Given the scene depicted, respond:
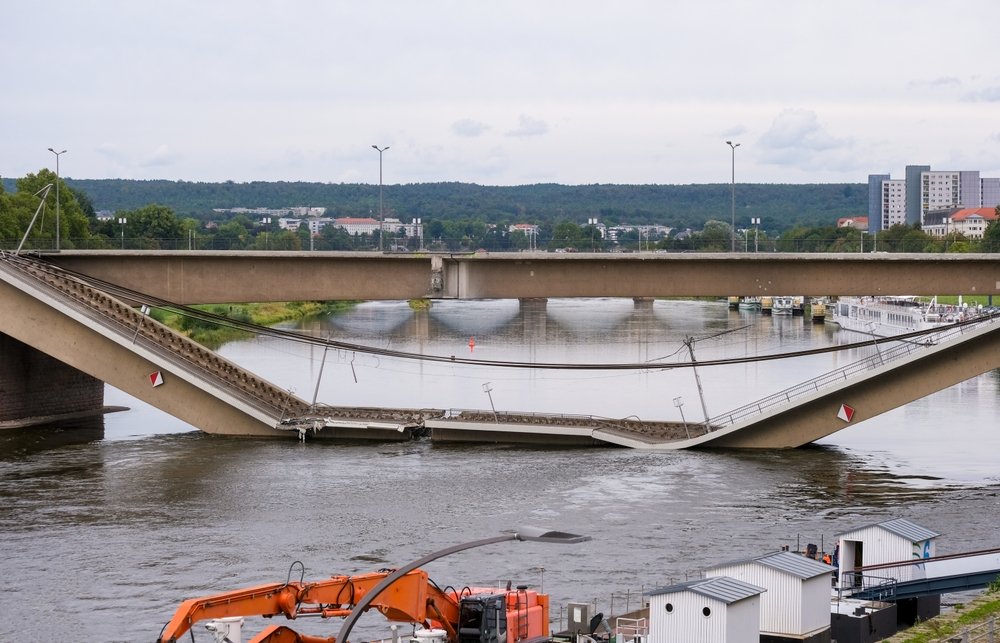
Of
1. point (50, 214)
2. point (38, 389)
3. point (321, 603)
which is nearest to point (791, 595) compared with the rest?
point (321, 603)

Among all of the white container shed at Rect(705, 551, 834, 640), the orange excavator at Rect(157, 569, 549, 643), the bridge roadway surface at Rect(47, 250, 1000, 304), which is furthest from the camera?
the bridge roadway surface at Rect(47, 250, 1000, 304)

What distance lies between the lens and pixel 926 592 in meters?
27.1

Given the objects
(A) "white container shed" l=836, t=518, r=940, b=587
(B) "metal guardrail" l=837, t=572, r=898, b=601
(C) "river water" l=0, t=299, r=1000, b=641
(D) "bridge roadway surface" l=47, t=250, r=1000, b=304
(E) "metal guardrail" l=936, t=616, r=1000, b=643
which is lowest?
(C) "river water" l=0, t=299, r=1000, b=641

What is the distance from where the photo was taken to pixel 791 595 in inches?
952

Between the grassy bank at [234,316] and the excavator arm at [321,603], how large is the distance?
54039mm

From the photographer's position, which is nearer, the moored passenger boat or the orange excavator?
the orange excavator

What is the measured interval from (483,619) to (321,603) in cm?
303

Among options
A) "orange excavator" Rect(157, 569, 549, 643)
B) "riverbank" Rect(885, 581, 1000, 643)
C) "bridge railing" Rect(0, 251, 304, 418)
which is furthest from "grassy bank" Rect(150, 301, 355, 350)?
"riverbank" Rect(885, 581, 1000, 643)

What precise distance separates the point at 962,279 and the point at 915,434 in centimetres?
614

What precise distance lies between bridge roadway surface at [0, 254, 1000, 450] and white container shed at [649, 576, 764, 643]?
24.1m

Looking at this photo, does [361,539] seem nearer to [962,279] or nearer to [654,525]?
[654,525]

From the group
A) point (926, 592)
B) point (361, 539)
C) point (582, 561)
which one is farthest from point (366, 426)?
point (926, 592)

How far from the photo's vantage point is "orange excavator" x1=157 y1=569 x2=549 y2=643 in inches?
766

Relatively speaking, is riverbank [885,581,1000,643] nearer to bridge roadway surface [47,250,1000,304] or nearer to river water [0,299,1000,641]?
river water [0,299,1000,641]
